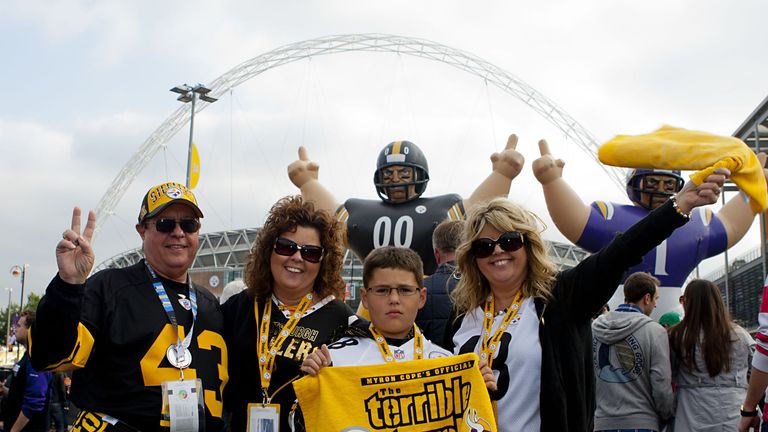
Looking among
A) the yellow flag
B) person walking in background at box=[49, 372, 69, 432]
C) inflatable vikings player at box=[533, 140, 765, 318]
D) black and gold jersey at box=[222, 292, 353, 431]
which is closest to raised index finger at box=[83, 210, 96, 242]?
black and gold jersey at box=[222, 292, 353, 431]

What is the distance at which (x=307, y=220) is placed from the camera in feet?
13.2

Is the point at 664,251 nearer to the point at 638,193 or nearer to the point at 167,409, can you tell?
the point at 638,193

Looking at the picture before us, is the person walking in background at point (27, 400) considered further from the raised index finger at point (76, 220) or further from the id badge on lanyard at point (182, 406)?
the id badge on lanyard at point (182, 406)

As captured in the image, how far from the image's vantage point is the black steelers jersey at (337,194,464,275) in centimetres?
649

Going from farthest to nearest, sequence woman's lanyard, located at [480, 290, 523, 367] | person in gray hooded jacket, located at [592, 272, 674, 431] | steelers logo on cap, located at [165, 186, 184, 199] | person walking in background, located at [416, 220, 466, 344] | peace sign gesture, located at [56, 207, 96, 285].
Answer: person in gray hooded jacket, located at [592, 272, 674, 431] < person walking in background, located at [416, 220, 466, 344] < steelers logo on cap, located at [165, 186, 184, 199] < woman's lanyard, located at [480, 290, 523, 367] < peace sign gesture, located at [56, 207, 96, 285]

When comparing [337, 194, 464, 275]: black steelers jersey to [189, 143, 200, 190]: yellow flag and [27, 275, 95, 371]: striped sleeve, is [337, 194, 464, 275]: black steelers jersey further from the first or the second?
[189, 143, 200, 190]: yellow flag

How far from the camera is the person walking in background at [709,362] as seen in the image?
206 inches

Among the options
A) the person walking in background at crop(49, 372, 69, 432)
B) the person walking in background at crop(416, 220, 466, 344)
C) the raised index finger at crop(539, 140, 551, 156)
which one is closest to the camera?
the person walking in background at crop(416, 220, 466, 344)

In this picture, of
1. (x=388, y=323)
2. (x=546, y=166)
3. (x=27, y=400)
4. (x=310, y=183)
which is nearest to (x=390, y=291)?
(x=388, y=323)

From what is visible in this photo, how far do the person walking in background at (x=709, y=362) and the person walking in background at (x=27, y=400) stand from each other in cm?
691

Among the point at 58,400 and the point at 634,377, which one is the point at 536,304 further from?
the point at 58,400

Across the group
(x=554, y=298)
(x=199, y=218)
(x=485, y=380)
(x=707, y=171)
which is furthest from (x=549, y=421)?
(x=199, y=218)

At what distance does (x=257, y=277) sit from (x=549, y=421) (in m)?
1.77

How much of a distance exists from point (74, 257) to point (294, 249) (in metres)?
1.18
